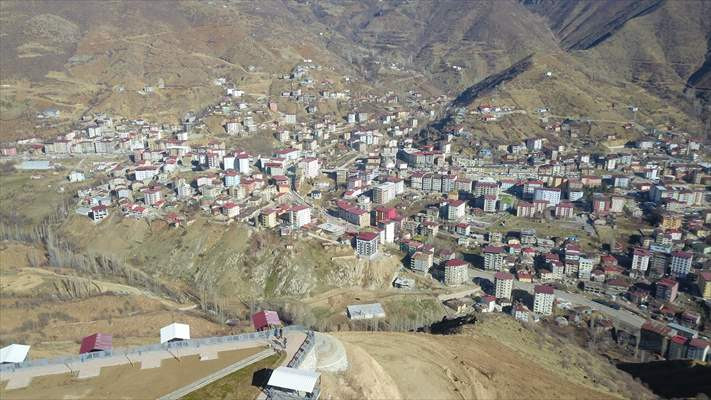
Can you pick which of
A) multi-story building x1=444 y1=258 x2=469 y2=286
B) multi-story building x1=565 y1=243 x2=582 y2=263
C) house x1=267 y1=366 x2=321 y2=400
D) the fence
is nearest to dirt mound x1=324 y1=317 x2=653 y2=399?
house x1=267 y1=366 x2=321 y2=400

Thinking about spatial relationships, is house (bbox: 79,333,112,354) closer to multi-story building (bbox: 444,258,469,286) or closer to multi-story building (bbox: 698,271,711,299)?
multi-story building (bbox: 444,258,469,286)

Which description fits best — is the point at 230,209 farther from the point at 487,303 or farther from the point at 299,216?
the point at 487,303

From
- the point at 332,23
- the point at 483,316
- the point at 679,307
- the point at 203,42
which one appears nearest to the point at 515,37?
the point at 332,23

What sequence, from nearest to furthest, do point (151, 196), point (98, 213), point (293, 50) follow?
point (98, 213) < point (151, 196) < point (293, 50)

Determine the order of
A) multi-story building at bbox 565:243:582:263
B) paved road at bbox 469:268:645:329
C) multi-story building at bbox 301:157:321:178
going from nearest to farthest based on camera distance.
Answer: paved road at bbox 469:268:645:329 < multi-story building at bbox 565:243:582:263 < multi-story building at bbox 301:157:321:178

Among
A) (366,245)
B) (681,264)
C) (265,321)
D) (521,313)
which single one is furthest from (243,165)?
(681,264)

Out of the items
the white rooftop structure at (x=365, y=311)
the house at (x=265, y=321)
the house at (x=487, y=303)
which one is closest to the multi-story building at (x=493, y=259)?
the house at (x=487, y=303)
